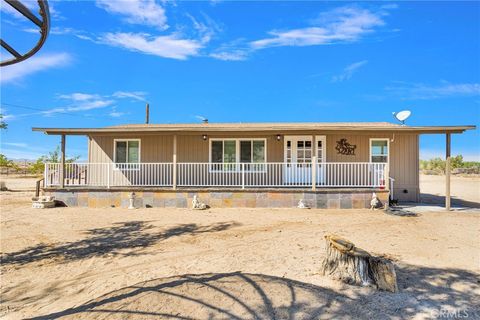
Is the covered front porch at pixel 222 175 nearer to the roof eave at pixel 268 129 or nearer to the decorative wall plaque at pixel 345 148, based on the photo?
the decorative wall plaque at pixel 345 148

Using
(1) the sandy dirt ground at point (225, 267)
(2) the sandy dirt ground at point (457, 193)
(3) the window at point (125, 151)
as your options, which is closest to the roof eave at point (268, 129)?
(3) the window at point (125, 151)

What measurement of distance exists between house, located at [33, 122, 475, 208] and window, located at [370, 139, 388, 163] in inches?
1.5

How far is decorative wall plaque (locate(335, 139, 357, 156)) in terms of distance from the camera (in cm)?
1319

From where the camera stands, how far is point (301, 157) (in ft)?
44.0

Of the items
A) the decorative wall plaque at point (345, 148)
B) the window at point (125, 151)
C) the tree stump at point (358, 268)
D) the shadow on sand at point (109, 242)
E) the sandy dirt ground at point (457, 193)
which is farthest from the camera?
the window at point (125, 151)

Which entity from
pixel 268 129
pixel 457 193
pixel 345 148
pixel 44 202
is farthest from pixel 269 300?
pixel 457 193

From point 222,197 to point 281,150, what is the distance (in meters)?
3.44

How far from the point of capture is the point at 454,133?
10.9 meters

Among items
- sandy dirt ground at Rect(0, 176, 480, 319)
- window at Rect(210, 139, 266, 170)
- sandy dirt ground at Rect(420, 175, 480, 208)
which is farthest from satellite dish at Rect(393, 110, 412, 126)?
window at Rect(210, 139, 266, 170)

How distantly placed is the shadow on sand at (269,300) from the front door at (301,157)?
8498mm

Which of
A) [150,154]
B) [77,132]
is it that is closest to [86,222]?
[77,132]

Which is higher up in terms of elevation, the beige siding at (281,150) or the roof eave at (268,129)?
the roof eave at (268,129)

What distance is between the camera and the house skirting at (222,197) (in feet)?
36.6

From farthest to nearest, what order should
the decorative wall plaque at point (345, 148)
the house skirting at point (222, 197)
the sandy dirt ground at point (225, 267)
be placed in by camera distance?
1. the decorative wall plaque at point (345, 148)
2. the house skirting at point (222, 197)
3. the sandy dirt ground at point (225, 267)
